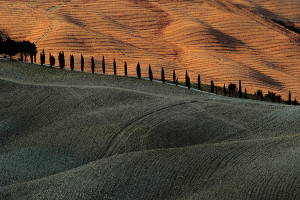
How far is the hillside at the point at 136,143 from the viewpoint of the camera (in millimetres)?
18422

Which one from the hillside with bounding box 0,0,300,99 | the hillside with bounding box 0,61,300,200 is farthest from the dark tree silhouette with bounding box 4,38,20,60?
the hillside with bounding box 0,0,300,99

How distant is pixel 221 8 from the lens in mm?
77938

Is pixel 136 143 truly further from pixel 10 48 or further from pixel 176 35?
pixel 176 35

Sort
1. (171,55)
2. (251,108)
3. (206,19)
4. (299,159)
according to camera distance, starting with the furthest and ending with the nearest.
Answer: (206,19)
(171,55)
(251,108)
(299,159)

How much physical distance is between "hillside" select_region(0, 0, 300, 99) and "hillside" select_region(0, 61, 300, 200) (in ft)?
69.3

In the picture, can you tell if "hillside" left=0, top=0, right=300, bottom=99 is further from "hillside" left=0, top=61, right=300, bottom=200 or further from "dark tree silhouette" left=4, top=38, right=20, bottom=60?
"hillside" left=0, top=61, right=300, bottom=200

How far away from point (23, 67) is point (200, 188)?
26.2 metres

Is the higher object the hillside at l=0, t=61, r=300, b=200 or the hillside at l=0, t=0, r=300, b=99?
the hillside at l=0, t=61, r=300, b=200

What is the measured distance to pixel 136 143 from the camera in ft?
79.7

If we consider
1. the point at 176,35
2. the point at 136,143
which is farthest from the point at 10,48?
the point at 176,35

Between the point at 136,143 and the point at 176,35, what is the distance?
154 ft

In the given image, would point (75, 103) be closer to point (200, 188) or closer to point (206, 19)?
point (200, 188)

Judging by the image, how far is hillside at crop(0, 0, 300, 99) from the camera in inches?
2306

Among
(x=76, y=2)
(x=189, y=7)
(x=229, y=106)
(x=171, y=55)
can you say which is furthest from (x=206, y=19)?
(x=229, y=106)
